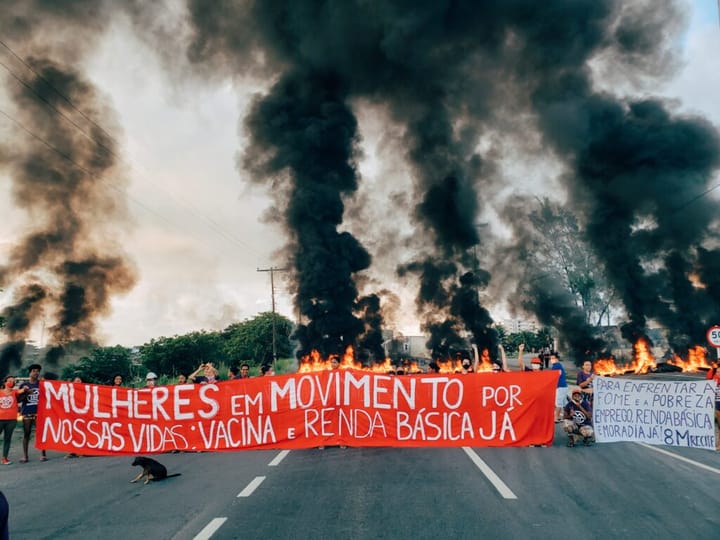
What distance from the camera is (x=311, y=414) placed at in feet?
30.5

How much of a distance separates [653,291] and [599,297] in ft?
47.5

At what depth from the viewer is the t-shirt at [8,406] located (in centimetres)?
944

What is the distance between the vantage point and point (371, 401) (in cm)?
927

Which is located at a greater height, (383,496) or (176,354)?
(176,354)

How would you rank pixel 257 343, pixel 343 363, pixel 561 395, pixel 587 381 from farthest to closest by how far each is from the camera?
pixel 257 343
pixel 343 363
pixel 561 395
pixel 587 381

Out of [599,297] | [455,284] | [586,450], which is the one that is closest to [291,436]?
[586,450]

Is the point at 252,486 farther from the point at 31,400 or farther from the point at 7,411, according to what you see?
the point at 31,400

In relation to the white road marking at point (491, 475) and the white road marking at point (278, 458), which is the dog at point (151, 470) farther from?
the white road marking at point (491, 475)

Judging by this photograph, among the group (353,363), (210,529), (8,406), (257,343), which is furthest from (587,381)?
(257,343)

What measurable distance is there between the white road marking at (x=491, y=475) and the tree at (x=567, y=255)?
45762 millimetres

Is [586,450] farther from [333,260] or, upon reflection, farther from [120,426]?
[333,260]

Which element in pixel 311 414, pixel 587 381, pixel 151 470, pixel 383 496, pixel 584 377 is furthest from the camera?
pixel 584 377

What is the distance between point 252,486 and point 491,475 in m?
3.34

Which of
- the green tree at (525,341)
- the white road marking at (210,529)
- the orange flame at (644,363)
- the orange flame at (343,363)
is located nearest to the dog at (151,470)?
the white road marking at (210,529)
